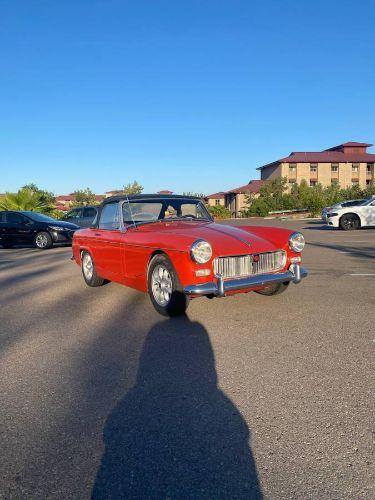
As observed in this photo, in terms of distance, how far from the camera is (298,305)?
500 centimetres

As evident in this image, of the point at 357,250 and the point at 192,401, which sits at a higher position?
the point at 357,250

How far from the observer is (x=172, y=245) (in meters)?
4.50

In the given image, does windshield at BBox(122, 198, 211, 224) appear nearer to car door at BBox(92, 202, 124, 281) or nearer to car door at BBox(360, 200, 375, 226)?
car door at BBox(92, 202, 124, 281)

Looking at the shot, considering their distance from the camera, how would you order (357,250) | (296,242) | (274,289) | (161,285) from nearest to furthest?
(161,285), (296,242), (274,289), (357,250)

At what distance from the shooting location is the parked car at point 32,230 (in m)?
13.6

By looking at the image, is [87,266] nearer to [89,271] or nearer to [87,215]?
[89,271]

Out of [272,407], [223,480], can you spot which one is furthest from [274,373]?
[223,480]

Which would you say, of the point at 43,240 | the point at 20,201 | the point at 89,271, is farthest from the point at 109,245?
the point at 20,201

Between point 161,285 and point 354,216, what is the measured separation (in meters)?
14.9

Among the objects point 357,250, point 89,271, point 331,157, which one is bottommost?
point 357,250

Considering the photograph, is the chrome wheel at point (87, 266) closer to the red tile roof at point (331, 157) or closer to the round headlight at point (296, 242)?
the round headlight at point (296, 242)

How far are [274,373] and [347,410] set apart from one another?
66 centimetres

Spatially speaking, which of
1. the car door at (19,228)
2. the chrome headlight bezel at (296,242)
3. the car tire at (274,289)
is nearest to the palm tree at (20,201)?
the car door at (19,228)

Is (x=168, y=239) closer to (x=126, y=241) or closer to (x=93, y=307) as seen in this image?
(x=126, y=241)
